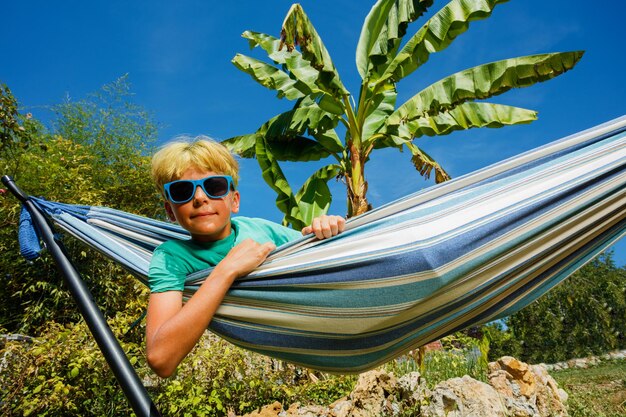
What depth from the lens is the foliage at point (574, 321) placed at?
10.7m

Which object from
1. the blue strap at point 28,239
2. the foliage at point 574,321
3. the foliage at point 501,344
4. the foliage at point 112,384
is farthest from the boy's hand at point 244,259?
the foliage at point 574,321

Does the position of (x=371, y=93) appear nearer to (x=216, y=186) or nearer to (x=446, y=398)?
(x=446, y=398)

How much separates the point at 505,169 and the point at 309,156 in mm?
4769

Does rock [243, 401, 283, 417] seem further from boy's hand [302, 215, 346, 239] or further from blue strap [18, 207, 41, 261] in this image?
boy's hand [302, 215, 346, 239]

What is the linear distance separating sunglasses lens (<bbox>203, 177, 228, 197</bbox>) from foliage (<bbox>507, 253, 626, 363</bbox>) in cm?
1055

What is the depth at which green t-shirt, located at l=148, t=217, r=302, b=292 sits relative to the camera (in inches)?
45.3

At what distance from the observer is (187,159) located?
131 cm

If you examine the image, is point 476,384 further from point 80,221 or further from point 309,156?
point 309,156

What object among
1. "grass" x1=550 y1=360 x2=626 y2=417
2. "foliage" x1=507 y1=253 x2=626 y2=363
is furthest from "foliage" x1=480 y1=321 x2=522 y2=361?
"grass" x1=550 y1=360 x2=626 y2=417

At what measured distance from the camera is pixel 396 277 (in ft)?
3.25

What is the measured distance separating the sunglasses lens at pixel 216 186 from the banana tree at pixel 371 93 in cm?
319

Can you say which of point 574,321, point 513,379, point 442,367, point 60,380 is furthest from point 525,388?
point 574,321

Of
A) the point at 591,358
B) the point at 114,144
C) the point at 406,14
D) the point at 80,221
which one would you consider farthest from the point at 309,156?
the point at 591,358

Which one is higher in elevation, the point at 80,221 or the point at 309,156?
the point at 309,156
